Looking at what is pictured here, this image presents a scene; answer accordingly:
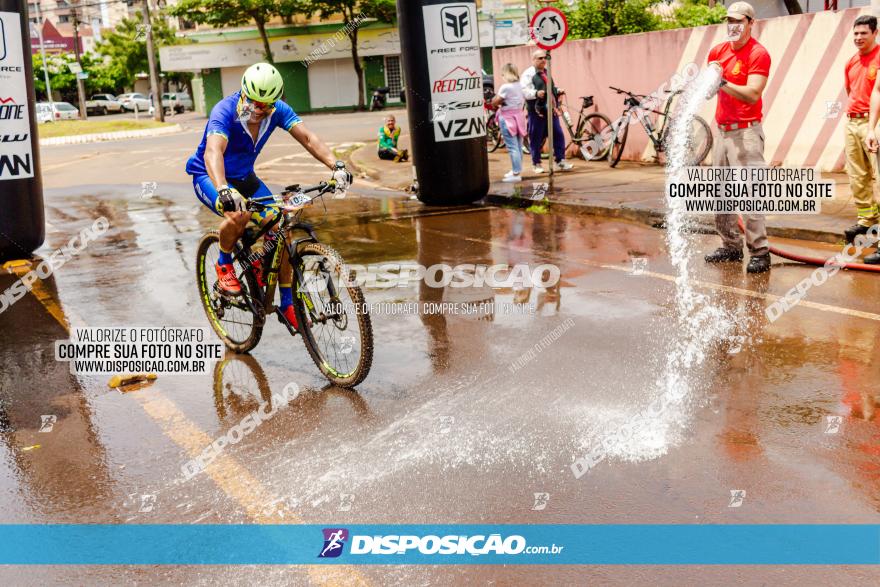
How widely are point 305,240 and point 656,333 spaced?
2.63m

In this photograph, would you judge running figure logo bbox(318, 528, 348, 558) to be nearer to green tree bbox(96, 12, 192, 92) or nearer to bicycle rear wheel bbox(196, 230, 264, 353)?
bicycle rear wheel bbox(196, 230, 264, 353)

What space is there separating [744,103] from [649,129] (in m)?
7.59

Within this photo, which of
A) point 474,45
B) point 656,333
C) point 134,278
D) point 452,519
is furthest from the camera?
point 474,45

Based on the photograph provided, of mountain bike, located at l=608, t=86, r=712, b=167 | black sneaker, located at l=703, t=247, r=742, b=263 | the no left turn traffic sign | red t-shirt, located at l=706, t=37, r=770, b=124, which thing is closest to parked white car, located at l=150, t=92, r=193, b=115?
mountain bike, located at l=608, t=86, r=712, b=167

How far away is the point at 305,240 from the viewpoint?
6.02 m

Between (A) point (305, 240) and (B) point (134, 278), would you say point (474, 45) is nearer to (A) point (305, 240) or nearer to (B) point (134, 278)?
(B) point (134, 278)

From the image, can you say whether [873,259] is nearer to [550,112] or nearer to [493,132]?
[550,112]

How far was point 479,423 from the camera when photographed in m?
5.18

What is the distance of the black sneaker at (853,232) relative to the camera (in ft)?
29.5

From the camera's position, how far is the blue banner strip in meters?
3.71

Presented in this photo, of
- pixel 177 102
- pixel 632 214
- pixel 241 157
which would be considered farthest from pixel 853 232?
pixel 177 102

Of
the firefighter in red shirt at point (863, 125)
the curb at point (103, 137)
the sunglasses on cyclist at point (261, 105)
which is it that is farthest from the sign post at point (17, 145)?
the curb at point (103, 137)

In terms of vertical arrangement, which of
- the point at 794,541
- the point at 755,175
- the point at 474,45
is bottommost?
the point at 794,541

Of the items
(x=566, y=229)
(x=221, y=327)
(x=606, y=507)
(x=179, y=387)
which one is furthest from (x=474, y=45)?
(x=606, y=507)
